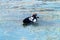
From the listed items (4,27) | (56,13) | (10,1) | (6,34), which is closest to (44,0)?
(10,1)

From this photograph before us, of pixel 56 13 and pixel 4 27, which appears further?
pixel 56 13

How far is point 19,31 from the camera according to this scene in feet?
26.2

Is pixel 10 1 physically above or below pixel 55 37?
above

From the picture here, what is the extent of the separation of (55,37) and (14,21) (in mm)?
2711

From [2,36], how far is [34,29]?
49.4 inches

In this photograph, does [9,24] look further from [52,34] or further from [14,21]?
[52,34]

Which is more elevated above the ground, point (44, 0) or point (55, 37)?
point (44, 0)

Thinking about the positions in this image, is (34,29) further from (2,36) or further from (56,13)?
(56,13)

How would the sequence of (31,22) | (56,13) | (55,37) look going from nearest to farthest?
(55,37) → (31,22) → (56,13)

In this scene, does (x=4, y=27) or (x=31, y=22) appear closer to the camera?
(x=4, y=27)

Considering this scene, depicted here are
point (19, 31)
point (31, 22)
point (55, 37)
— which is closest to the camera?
point (55, 37)

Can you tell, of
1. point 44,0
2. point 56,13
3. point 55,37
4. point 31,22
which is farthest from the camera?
point 44,0

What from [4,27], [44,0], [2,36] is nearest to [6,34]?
[2,36]

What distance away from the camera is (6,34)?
7645mm
